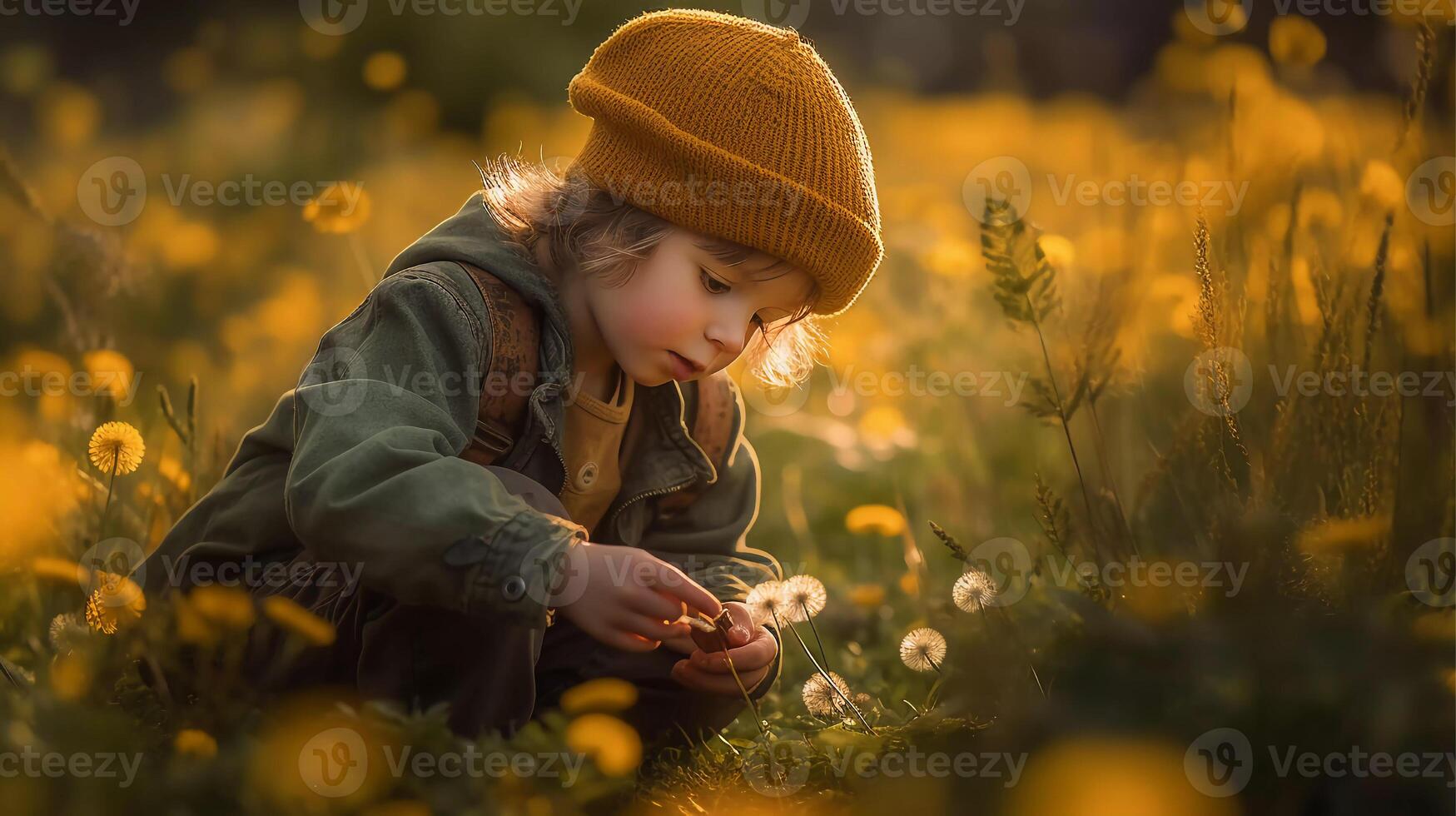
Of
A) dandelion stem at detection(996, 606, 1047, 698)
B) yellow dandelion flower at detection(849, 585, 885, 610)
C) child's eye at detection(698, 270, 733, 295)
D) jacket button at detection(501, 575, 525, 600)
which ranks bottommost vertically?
yellow dandelion flower at detection(849, 585, 885, 610)

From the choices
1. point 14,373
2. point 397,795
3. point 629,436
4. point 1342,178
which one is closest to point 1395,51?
point 1342,178

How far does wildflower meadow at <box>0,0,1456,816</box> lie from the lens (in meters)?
1.34

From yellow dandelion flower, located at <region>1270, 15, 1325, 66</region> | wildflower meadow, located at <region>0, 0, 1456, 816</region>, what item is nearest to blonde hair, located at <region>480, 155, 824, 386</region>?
wildflower meadow, located at <region>0, 0, 1456, 816</region>

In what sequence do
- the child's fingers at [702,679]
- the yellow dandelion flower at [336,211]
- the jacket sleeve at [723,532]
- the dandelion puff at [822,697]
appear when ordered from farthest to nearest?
the yellow dandelion flower at [336,211] → the jacket sleeve at [723,532] → the dandelion puff at [822,697] → the child's fingers at [702,679]

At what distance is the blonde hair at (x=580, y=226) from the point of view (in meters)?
1.90

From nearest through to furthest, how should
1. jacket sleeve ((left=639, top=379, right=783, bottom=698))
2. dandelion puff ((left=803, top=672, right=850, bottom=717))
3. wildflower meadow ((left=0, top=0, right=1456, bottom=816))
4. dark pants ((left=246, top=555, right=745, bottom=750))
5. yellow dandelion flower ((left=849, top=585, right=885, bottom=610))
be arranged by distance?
wildflower meadow ((left=0, top=0, right=1456, bottom=816)) < dark pants ((left=246, top=555, right=745, bottom=750)) < dandelion puff ((left=803, top=672, right=850, bottom=717)) < jacket sleeve ((left=639, top=379, right=783, bottom=698)) < yellow dandelion flower ((left=849, top=585, right=885, bottom=610))

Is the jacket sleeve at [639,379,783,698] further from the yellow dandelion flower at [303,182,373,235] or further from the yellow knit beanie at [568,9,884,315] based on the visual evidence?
the yellow dandelion flower at [303,182,373,235]

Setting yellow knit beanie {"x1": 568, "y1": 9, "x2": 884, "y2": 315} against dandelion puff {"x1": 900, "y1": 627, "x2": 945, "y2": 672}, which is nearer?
yellow knit beanie {"x1": 568, "y1": 9, "x2": 884, "y2": 315}

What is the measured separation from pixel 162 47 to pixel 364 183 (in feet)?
7.65

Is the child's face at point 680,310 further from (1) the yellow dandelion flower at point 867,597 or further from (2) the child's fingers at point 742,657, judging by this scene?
(1) the yellow dandelion flower at point 867,597

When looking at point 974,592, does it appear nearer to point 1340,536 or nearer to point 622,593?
point 1340,536

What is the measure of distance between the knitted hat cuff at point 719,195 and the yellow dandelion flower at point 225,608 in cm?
84

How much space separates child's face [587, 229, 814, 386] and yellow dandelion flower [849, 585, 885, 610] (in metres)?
0.83

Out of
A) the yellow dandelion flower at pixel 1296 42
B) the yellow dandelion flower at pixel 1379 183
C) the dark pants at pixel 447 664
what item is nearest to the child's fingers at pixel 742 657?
the dark pants at pixel 447 664
